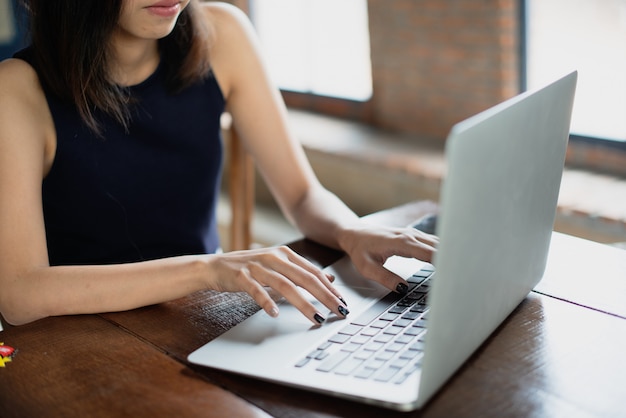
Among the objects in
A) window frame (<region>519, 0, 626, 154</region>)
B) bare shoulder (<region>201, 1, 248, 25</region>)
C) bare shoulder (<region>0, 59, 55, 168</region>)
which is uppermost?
bare shoulder (<region>201, 1, 248, 25</region>)

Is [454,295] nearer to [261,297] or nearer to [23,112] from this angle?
[261,297]

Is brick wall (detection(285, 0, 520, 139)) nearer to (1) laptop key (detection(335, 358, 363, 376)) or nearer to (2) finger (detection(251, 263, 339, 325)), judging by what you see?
(2) finger (detection(251, 263, 339, 325))

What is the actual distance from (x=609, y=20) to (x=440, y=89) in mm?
795

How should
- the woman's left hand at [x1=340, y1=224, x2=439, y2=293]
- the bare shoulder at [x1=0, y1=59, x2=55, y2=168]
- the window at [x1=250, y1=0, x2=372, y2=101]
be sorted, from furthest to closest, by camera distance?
the window at [x1=250, y1=0, x2=372, y2=101], the bare shoulder at [x1=0, y1=59, x2=55, y2=168], the woman's left hand at [x1=340, y1=224, x2=439, y2=293]

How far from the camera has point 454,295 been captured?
702mm

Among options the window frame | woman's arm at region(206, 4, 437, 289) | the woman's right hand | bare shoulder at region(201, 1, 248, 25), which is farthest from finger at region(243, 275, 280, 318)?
the window frame

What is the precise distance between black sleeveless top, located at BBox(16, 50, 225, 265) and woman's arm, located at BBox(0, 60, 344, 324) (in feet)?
0.55

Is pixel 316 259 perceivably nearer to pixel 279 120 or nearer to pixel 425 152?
pixel 279 120

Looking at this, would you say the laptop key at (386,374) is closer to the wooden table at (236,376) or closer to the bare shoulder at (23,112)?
the wooden table at (236,376)

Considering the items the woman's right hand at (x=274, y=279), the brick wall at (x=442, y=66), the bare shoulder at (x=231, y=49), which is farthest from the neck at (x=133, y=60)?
the brick wall at (x=442, y=66)

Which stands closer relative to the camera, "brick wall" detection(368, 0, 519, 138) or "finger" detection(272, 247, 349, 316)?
"finger" detection(272, 247, 349, 316)

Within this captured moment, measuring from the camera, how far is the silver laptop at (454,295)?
2.19 ft

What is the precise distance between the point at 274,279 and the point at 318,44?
3.01 metres

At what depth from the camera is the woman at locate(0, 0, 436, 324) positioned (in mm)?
986
